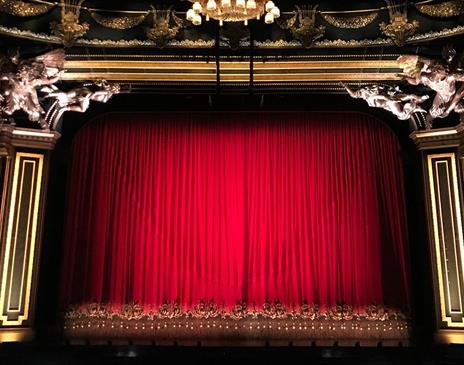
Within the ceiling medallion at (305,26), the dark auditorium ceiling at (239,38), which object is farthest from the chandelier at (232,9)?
the ceiling medallion at (305,26)

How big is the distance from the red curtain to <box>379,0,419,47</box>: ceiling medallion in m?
1.82

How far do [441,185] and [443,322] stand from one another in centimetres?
188

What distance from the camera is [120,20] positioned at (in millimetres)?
7434

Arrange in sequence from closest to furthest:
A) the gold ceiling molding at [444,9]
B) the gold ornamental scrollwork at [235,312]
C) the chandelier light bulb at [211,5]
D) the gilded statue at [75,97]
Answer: the chandelier light bulb at [211,5]
the gold ceiling molding at [444,9]
the gold ornamental scrollwork at [235,312]
the gilded statue at [75,97]

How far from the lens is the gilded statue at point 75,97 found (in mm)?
7961

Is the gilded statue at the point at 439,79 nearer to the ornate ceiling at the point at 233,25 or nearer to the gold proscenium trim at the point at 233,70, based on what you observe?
the ornate ceiling at the point at 233,25

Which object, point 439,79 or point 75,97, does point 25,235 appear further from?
point 439,79

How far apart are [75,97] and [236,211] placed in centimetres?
297

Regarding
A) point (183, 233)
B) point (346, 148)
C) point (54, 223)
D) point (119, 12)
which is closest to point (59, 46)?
point (119, 12)

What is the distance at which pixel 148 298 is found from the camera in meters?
8.01

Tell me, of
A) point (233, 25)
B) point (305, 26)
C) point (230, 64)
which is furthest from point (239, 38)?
point (305, 26)

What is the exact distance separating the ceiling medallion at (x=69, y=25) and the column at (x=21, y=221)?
149 cm

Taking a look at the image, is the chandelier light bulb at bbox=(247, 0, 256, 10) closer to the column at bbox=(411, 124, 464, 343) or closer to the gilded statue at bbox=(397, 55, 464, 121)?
the gilded statue at bbox=(397, 55, 464, 121)

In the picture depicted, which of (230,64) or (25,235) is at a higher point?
(230,64)
